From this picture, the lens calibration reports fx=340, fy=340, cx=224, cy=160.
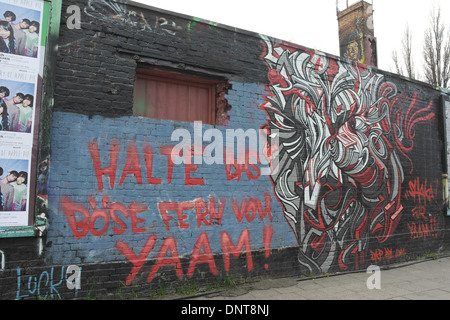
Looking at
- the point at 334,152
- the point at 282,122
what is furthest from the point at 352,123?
the point at 282,122

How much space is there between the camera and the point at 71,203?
4121mm

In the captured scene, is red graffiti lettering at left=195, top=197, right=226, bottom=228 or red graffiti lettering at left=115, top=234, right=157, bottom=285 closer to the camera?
red graffiti lettering at left=115, top=234, right=157, bottom=285

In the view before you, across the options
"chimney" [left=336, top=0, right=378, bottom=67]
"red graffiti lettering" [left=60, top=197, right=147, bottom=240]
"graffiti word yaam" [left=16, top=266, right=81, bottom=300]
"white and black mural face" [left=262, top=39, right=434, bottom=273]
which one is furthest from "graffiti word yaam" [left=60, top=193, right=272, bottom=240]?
"chimney" [left=336, top=0, right=378, bottom=67]

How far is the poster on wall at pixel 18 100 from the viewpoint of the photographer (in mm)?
3779

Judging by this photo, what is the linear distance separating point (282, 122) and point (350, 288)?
283cm

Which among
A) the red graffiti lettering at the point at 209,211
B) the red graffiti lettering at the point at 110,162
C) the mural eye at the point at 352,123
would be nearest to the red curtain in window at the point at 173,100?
the red graffiti lettering at the point at 110,162

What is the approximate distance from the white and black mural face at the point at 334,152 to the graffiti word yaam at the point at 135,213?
819 millimetres

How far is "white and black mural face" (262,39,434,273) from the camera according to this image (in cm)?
579

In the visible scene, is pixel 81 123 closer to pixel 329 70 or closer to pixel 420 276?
pixel 329 70

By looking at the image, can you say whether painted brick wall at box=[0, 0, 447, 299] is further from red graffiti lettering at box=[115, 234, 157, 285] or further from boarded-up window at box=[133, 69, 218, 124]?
boarded-up window at box=[133, 69, 218, 124]

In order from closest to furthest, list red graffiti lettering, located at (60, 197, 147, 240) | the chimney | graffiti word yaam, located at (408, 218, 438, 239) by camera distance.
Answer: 1. red graffiti lettering, located at (60, 197, 147, 240)
2. graffiti word yaam, located at (408, 218, 438, 239)
3. the chimney

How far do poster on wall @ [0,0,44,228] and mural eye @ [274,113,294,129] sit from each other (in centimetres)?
352

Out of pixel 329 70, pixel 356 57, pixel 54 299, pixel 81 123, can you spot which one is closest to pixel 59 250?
pixel 54 299

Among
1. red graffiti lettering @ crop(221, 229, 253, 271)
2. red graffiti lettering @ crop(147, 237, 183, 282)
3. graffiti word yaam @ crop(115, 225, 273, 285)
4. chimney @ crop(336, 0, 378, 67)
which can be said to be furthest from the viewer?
chimney @ crop(336, 0, 378, 67)
